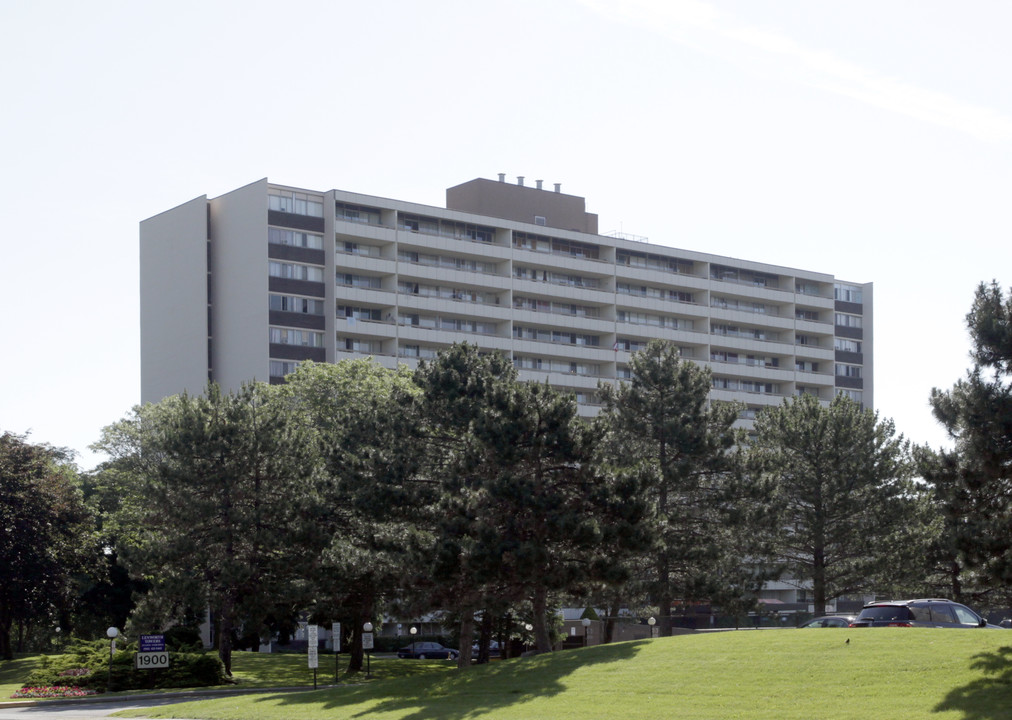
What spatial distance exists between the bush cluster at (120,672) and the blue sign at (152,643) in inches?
59.6

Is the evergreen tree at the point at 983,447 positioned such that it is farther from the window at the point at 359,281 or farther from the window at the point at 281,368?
the window at the point at 359,281

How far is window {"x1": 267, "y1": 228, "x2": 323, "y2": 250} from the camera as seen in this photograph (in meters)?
98.7

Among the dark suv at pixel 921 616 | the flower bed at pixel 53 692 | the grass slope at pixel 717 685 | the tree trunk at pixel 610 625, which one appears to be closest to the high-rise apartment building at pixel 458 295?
the tree trunk at pixel 610 625

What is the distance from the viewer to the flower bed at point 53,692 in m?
44.9

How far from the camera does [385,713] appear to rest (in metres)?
31.8

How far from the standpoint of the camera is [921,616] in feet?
114

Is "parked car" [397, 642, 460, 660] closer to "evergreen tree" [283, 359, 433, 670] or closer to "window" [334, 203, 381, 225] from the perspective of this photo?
"evergreen tree" [283, 359, 433, 670]

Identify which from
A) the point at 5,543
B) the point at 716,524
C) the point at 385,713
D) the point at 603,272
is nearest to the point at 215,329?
the point at 603,272

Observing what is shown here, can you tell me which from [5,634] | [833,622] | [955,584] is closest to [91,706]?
[833,622]

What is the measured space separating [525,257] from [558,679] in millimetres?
81563

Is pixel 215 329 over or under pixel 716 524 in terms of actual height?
over

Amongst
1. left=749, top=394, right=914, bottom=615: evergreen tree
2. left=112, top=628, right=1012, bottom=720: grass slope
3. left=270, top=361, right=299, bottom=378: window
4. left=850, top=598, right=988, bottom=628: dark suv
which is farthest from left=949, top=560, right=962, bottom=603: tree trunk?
left=270, top=361, right=299, bottom=378: window

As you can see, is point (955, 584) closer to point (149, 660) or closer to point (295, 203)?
point (149, 660)

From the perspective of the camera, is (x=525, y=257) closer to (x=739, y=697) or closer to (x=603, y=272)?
(x=603, y=272)
